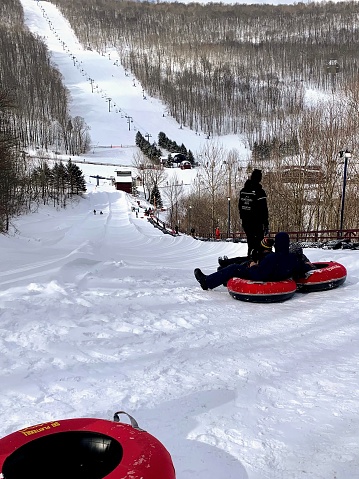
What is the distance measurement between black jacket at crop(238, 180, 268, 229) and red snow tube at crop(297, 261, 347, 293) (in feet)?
5.09

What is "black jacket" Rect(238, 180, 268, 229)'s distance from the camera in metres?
7.31

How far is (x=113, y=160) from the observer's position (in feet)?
289

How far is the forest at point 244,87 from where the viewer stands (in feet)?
80.3

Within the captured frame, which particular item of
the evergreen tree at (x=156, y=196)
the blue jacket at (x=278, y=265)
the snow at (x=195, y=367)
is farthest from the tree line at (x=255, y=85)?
the snow at (x=195, y=367)

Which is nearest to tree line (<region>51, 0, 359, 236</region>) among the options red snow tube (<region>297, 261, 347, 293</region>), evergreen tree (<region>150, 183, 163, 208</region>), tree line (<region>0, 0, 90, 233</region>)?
evergreen tree (<region>150, 183, 163, 208</region>)

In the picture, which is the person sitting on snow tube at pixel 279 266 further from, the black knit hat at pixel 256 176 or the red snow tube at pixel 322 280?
the black knit hat at pixel 256 176

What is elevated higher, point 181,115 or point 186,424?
point 181,115

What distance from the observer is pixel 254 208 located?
741cm

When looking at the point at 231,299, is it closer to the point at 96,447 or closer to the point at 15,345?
the point at 15,345

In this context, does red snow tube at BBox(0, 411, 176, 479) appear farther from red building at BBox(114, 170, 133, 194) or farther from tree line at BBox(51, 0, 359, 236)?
red building at BBox(114, 170, 133, 194)

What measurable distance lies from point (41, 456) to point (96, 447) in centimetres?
29

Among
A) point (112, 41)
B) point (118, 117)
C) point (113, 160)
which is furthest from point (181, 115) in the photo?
point (112, 41)

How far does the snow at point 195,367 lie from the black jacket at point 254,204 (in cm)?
166

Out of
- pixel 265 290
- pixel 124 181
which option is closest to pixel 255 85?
pixel 124 181
